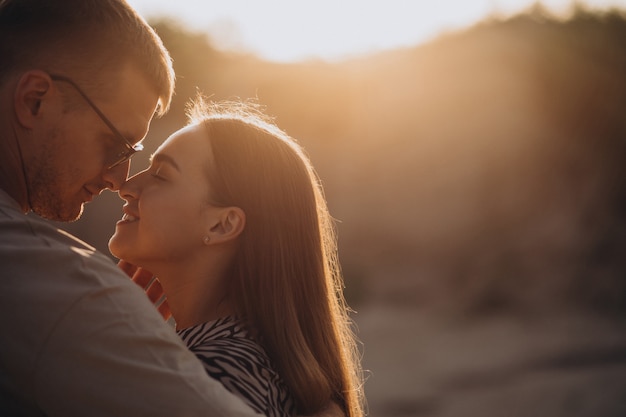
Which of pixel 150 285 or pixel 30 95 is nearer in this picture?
pixel 30 95

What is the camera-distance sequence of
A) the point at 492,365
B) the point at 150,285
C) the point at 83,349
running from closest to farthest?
the point at 83,349, the point at 150,285, the point at 492,365

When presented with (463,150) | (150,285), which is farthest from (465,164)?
(150,285)

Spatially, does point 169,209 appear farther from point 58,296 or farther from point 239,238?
point 58,296

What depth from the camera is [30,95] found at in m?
1.95

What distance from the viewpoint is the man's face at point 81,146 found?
2.03 meters

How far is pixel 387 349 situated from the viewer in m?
11.6

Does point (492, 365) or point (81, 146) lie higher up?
point (81, 146)

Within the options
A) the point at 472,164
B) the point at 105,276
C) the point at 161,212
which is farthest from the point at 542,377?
the point at 105,276

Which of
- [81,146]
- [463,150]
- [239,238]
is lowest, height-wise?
[463,150]

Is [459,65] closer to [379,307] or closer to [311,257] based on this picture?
[379,307]

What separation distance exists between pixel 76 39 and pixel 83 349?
3.38ft

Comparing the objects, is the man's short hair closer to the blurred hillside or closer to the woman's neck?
the woman's neck

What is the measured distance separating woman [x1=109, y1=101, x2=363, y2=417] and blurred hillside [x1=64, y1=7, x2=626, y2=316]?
11.8 metres

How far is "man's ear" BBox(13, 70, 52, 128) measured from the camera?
75.8 inches
